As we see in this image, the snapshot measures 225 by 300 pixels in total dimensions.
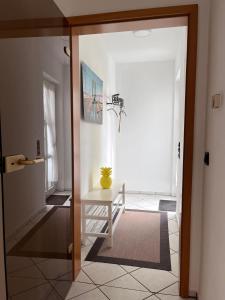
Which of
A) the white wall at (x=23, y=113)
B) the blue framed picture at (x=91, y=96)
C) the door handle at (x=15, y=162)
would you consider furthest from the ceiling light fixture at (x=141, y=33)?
the door handle at (x=15, y=162)

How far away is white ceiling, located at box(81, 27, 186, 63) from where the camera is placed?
3078 mm

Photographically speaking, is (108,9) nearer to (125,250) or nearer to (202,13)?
(202,13)

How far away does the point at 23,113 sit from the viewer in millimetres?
1187

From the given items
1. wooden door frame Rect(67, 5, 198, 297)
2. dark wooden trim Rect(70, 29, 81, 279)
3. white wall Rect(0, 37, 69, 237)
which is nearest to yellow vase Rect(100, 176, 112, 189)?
dark wooden trim Rect(70, 29, 81, 279)

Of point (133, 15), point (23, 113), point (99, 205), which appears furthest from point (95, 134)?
point (23, 113)

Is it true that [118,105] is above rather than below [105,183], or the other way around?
above

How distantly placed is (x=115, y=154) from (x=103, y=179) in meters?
1.74

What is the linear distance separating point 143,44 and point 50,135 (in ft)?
8.68

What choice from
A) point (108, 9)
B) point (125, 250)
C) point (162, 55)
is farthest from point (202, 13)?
point (162, 55)

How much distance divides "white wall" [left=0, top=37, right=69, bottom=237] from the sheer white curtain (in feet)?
0.22

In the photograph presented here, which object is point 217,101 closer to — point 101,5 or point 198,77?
point 198,77

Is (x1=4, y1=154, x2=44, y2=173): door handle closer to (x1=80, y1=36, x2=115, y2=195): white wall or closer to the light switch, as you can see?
the light switch

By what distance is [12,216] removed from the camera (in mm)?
1110

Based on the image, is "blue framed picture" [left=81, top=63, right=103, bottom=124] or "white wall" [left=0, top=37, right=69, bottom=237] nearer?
"white wall" [left=0, top=37, right=69, bottom=237]
